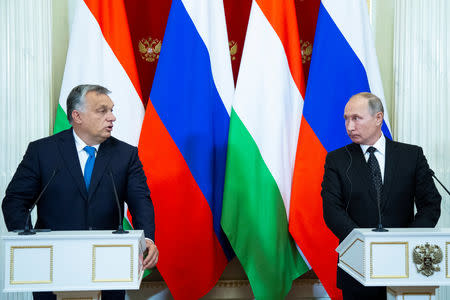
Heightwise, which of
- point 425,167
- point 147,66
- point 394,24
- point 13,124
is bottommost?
point 425,167

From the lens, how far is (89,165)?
2.41m

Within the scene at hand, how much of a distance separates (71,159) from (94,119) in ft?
0.76

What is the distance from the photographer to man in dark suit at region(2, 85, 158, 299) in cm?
233

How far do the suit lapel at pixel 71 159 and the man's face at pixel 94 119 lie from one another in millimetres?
75

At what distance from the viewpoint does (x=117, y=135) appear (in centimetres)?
329

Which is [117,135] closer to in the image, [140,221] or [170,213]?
[170,213]

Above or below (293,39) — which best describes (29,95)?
below

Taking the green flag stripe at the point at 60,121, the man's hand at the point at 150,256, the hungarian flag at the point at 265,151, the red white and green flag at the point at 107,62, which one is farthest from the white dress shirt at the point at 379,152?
the green flag stripe at the point at 60,121

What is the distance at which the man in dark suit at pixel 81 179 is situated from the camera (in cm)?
233

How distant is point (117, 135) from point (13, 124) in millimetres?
742

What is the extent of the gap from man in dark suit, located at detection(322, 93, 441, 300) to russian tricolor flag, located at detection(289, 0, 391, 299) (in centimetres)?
72

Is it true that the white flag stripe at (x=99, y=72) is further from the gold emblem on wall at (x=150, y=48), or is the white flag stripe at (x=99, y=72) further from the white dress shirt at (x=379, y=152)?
the white dress shirt at (x=379, y=152)

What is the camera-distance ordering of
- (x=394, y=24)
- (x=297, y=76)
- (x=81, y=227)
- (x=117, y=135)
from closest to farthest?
(x=81, y=227) < (x=117, y=135) < (x=297, y=76) < (x=394, y=24)

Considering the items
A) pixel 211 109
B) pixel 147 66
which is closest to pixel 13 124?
pixel 147 66
